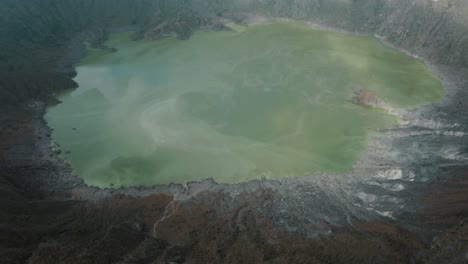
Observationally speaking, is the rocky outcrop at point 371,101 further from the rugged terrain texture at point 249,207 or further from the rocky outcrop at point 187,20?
the rocky outcrop at point 187,20

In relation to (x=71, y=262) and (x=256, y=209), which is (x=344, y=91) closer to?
(x=256, y=209)

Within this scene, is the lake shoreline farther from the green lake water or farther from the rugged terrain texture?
the green lake water

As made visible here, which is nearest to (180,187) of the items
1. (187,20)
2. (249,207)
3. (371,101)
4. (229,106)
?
(249,207)

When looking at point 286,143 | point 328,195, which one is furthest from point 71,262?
point 286,143

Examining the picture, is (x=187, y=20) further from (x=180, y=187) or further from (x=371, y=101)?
(x=180, y=187)

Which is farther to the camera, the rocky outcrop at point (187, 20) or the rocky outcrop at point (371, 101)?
the rocky outcrop at point (187, 20)

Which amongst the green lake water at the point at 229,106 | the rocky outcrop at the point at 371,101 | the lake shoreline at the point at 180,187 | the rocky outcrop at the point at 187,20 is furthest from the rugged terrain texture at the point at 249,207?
the rocky outcrop at the point at 187,20
